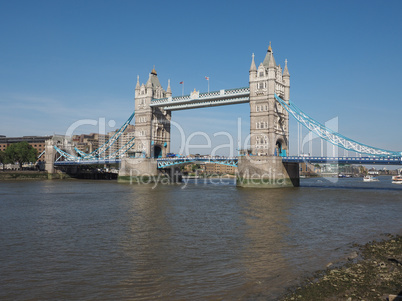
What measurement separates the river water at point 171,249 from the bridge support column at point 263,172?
23054mm

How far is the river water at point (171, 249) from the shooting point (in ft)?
36.9

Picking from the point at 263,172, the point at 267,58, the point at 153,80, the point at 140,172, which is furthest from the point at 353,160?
the point at 153,80

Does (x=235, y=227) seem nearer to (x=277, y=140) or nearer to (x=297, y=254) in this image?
(x=297, y=254)

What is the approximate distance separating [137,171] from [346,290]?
209 feet

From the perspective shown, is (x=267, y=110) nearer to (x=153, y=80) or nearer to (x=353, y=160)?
(x=353, y=160)

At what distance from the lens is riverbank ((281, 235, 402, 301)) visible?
995 cm

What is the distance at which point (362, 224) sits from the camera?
2336 centimetres

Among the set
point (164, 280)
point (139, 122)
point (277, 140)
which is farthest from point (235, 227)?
point (139, 122)

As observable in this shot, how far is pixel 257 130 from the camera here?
57594 mm

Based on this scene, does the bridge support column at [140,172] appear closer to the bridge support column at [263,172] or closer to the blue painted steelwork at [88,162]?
the blue painted steelwork at [88,162]

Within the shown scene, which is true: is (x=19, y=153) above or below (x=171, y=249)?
above

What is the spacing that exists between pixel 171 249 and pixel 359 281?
26.5ft

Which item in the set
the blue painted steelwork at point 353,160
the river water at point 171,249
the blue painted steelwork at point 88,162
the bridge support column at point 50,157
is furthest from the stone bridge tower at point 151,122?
the river water at point 171,249

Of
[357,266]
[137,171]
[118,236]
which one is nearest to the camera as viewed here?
[357,266]
